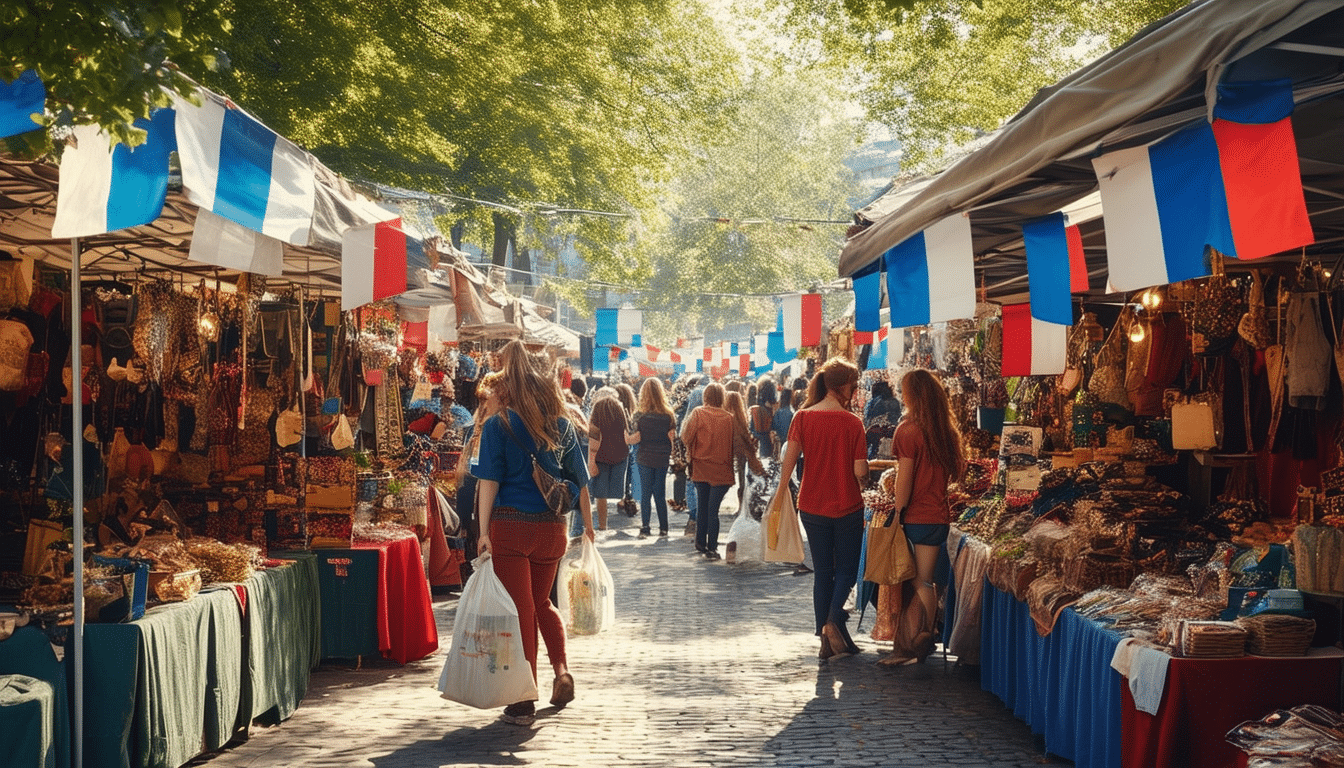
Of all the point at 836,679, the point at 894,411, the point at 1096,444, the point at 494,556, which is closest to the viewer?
the point at 494,556

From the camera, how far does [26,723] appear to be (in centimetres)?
459

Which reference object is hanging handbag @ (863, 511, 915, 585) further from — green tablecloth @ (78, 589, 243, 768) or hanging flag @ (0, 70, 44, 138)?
hanging flag @ (0, 70, 44, 138)

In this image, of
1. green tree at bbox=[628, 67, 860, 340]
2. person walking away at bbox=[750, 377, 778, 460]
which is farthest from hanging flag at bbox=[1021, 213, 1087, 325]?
green tree at bbox=[628, 67, 860, 340]

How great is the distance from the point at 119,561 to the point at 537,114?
477 inches

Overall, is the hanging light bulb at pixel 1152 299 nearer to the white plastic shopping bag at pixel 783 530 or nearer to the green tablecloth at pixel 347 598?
the white plastic shopping bag at pixel 783 530

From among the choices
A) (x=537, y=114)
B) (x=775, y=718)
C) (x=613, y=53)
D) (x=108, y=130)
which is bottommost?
(x=775, y=718)

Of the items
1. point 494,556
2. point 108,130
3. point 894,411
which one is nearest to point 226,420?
point 494,556

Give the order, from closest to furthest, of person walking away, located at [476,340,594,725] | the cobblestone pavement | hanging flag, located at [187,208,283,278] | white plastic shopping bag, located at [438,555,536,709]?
hanging flag, located at [187,208,283,278]
the cobblestone pavement
white plastic shopping bag, located at [438,555,536,709]
person walking away, located at [476,340,594,725]

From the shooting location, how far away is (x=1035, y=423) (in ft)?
32.0

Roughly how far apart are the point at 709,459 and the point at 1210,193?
9208 mm

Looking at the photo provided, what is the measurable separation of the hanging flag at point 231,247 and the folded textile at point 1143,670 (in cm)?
444

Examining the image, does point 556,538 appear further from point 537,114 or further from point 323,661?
point 537,114

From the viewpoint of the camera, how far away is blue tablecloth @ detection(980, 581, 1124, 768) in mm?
5188

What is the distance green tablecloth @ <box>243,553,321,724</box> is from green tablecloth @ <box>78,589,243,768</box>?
34 cm
